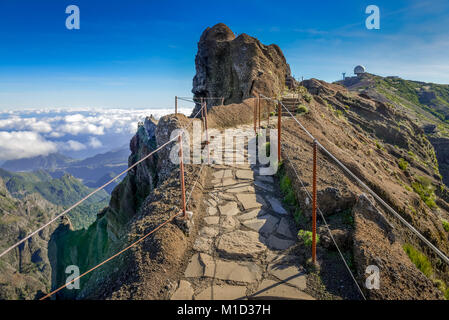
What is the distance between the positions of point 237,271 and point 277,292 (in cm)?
61

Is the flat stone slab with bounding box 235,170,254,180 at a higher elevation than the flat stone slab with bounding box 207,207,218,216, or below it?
higher

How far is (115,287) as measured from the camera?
9.97ft

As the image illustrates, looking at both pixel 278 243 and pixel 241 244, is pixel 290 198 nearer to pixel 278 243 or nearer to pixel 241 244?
pixel 278 243

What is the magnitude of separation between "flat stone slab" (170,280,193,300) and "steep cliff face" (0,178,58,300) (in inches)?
2940

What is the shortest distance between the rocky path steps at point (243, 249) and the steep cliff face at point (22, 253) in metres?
73.9

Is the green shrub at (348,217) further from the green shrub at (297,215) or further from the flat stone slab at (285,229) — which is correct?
the flat stone slab at (285,229)

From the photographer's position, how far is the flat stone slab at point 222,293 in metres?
2.92

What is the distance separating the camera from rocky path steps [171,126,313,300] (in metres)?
3.01

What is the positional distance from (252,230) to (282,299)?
4.87ft

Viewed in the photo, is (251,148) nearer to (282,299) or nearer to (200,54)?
(282,299)

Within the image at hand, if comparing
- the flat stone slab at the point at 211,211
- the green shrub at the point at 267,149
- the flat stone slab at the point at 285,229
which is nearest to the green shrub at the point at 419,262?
the flat stone slab at the point at 285,229

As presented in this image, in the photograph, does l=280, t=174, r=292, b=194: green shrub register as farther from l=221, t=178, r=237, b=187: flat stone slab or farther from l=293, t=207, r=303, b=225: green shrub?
l=221, t=178, r=237, b=187: flat stone slab

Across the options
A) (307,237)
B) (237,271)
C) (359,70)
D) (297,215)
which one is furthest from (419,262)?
(359,70)

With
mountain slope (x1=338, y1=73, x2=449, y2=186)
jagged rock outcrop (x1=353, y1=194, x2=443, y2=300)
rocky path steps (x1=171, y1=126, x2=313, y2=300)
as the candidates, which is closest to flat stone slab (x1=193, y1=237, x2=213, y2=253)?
rocky path steps (x1=171, y1=126, x2=313, y2=300)
